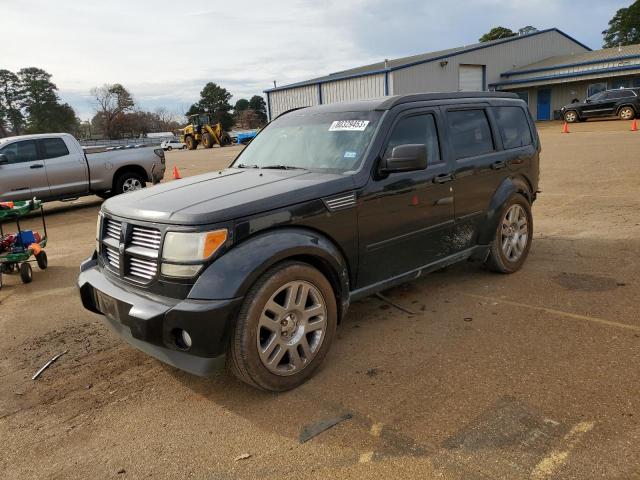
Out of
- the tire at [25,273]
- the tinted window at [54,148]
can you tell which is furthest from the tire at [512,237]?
the tinted window at [54,148]

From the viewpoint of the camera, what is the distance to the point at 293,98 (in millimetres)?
41281

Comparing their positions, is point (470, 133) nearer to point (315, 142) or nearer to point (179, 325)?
point (315, 142)

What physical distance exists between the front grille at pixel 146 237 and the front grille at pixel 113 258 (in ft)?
0.80

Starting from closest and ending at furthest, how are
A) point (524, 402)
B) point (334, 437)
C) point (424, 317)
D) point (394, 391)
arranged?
point (334, 437) < point (524, 402) < point (394, 391) < point (424, 317)

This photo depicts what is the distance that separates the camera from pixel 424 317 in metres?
4.26

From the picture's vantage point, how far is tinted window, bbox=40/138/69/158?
11172mm

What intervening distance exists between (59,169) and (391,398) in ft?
34.7

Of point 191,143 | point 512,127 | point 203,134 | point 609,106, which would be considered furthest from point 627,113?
point 191,143

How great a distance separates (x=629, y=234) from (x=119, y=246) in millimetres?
6133

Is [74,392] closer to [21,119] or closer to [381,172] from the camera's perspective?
[381,172]

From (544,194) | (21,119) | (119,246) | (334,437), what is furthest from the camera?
(21,119)

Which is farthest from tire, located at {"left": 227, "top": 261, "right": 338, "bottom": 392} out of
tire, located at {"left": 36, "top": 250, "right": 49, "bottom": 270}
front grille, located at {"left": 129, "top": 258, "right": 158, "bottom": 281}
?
tire, located at {"left": 36, "top": 250, "right": 49, "bottom": 270}

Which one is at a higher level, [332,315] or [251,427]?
[332,315]

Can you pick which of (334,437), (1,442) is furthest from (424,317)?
(1,442)
